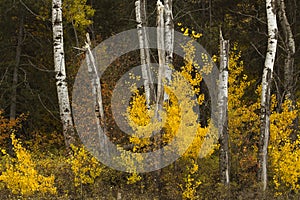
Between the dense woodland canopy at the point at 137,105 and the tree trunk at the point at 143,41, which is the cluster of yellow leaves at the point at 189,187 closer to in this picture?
the dense woodland canopy at the point at 137,105

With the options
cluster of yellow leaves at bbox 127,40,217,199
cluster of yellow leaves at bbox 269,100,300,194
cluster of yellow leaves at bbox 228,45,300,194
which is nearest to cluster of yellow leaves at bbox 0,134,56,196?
cluster of yellow leaves at bbox 127,40,217,199

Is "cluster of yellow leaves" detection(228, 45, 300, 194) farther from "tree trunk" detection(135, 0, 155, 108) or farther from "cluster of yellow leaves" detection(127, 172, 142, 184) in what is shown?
"cluster of yellow leaves" detection(127, 172, 142, 184)

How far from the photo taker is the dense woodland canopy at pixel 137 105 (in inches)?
440

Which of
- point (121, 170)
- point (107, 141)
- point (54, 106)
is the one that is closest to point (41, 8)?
point (54, 106)

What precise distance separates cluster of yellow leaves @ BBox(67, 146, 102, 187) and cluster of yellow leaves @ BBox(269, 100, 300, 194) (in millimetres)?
3861

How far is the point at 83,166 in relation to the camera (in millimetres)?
10977

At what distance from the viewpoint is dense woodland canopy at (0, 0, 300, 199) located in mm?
11164

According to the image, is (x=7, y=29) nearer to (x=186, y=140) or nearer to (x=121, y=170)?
(x=121, y=170)

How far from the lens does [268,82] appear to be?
11555mm

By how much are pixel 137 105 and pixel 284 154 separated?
3.42 meters

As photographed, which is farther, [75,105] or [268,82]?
[75,105]

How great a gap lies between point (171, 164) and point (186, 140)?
946 mm

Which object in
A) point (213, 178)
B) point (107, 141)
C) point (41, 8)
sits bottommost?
point (213, 178)

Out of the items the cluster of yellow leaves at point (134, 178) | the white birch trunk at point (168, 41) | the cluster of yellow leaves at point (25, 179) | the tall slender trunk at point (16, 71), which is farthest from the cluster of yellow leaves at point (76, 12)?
the cluster of yellow leaves at point (25, 179)
